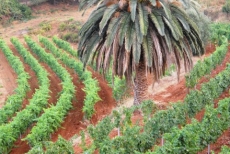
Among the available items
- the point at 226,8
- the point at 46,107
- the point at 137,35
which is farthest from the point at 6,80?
the point at 226,8

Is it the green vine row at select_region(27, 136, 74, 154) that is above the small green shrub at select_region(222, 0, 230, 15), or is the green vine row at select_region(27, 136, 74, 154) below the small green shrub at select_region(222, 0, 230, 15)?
above

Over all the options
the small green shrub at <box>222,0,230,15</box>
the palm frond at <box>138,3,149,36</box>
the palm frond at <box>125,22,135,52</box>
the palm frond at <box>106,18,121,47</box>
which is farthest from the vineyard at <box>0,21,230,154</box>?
the small green shrub at <box>222,0,230,15</box>

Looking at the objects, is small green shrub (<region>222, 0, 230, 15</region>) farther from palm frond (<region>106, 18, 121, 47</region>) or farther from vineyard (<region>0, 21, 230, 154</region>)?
palm frond (<region>106, 18, 121, 47</region>)

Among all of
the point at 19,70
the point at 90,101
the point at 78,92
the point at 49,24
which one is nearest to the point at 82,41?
the point at 90,101

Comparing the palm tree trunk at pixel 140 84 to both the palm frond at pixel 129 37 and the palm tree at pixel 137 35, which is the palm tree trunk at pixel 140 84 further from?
the palm frond at pixel 129 37

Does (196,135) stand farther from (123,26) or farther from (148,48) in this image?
(123,26)

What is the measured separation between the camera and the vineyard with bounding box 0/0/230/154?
1168cm

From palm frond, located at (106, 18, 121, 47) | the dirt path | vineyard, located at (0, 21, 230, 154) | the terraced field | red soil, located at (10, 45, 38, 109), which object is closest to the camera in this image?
vineyard, located at (0, 21, 230, 154)

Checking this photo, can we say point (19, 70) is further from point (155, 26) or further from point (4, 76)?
point (155, 26)

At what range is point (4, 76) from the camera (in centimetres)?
2761

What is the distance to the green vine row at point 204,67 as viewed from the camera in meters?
18.6

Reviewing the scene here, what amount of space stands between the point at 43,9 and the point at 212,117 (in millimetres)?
42502

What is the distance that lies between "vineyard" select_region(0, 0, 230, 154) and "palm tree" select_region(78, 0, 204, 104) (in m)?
1.42

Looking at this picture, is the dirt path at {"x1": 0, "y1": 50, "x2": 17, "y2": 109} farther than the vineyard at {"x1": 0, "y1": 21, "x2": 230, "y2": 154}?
Yes
